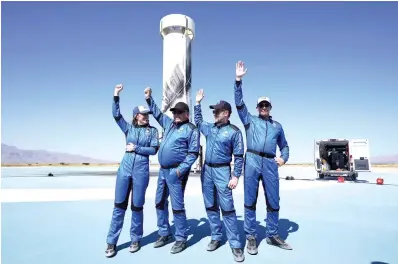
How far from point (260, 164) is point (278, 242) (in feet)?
4.09

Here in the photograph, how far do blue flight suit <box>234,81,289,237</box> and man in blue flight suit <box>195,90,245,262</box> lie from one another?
0.27 m

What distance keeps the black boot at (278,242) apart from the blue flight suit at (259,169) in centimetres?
7

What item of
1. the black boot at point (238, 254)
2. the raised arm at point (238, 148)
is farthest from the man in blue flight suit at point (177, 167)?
the black boot at point (238, 254)

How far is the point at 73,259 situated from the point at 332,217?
532cm

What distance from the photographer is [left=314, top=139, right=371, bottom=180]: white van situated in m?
13.6

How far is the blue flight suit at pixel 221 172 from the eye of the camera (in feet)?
12.7

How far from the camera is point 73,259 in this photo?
360 centimetres

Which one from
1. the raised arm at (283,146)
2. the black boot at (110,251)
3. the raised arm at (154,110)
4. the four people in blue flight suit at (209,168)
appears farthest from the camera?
A: the raised arm at (154,110)

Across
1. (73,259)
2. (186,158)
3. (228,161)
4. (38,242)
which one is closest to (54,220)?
(38,242)

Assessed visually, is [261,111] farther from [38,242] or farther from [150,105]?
[38,242]

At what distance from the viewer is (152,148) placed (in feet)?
13.6

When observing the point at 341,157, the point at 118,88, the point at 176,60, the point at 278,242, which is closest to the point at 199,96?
the point at 118,88

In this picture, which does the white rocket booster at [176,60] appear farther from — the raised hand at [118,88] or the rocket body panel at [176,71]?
the raised hand at [118,88]

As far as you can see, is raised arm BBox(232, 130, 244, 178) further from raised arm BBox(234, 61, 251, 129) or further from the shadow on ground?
the shadow on ground
